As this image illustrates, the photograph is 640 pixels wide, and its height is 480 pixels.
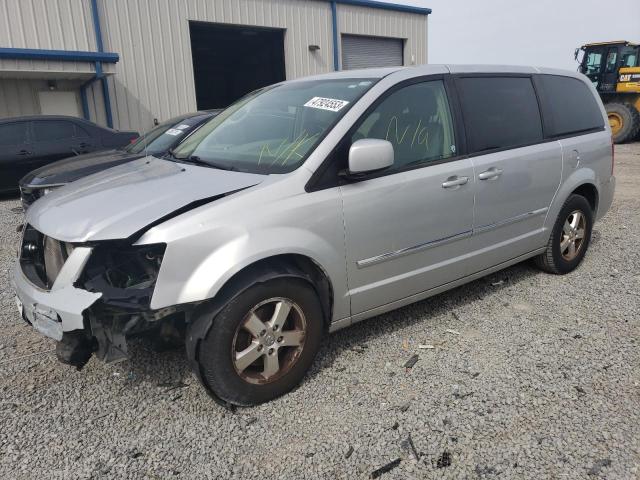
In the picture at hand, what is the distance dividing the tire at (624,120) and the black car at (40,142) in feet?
49.1

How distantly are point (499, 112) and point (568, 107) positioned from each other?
1039 millimetres

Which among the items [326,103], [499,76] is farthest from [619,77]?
[326,103]

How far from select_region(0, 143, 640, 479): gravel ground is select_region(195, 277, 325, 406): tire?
0.13 metres

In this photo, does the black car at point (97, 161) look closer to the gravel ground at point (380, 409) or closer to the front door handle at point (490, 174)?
the gravel ground at point (380, 409)

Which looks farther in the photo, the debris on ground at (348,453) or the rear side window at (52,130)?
the rear side window at (52,130)

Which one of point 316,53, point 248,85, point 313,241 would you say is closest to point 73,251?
point 313,241

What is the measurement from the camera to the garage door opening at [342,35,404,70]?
1798 cm

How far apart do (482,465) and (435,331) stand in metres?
1.34

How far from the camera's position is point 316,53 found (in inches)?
668

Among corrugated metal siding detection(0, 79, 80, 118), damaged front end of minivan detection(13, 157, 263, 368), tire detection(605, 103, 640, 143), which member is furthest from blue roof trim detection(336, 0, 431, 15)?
damaged front end of minivan detection(13, 157, 263, 368)

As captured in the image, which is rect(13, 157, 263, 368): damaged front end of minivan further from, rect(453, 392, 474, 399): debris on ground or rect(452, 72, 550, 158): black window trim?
rect(452, 72, 550, 158): black window trim

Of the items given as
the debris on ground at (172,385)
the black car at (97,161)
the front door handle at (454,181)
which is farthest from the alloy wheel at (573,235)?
the black car at (97,161)

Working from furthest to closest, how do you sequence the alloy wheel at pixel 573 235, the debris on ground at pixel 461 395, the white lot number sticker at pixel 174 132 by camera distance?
1. the white lot number sticker at pixel 174 132
2. the alloy wheel at pixel 573 235
3. the debris on ground at pixel 461 395

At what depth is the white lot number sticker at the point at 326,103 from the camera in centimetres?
311
